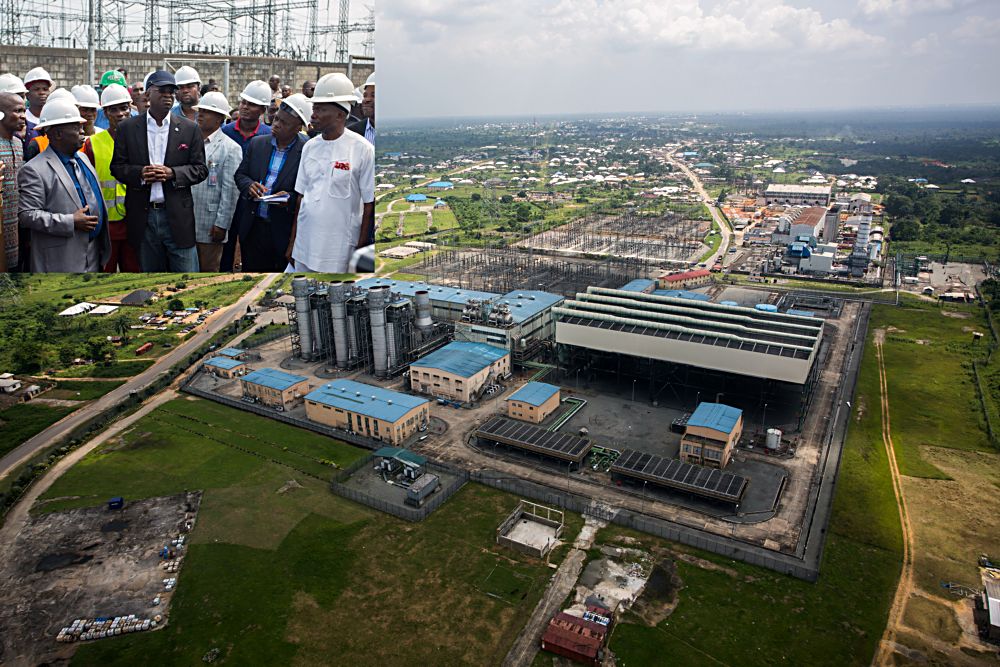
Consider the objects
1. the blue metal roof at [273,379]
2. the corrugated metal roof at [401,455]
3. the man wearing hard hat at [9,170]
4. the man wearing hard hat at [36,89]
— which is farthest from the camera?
the blue metal roof at [273,379]

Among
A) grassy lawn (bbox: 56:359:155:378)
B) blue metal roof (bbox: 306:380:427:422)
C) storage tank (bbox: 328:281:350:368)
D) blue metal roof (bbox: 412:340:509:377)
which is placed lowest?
grassy lawn (bbox: 56:359:155:378)

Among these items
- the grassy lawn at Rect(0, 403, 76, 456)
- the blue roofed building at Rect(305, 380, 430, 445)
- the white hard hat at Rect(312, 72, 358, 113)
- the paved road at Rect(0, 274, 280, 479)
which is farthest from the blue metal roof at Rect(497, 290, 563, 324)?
the white hard hat at Rect(312, 72, 358, 113)

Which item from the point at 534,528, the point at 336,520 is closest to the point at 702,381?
the point at 534,528

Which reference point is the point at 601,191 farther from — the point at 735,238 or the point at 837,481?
the point at 837,481

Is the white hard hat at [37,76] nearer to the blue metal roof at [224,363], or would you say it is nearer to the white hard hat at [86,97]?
the white hard hat at [86,97]

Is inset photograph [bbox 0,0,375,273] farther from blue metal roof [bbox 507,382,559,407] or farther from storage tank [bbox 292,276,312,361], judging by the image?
storage tank [bbox 292,276,312,361]

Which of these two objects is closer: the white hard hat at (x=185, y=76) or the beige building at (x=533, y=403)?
the white hard hat at (x=185, y=76)

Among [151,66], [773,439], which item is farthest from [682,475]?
[151,66]

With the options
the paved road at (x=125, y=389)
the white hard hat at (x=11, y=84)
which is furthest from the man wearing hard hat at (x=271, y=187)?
the paved road at (x=125, y=389)
